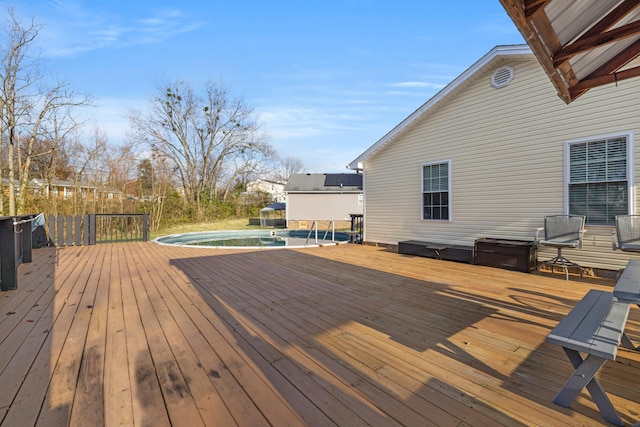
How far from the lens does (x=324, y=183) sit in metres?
19.3

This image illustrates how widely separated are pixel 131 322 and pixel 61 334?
1.71ft

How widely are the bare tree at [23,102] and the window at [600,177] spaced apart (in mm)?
14139

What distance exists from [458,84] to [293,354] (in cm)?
643

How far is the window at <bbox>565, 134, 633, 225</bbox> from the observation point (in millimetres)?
4473

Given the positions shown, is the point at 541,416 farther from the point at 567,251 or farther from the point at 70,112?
the point at 70,112

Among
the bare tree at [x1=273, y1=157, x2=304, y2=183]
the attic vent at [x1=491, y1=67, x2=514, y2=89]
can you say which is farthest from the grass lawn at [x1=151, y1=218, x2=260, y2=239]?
the bare tree at [x1=273, y1=157, x2=304, y2=183]

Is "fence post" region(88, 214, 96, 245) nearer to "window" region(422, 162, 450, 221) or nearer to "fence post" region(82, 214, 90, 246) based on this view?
"fence post" region(82, 214, 90, 246)

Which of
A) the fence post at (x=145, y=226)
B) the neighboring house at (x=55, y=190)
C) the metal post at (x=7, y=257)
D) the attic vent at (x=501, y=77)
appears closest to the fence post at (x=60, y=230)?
the fence post at (x=145, y=226)

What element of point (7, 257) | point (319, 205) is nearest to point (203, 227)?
point (319, 205)

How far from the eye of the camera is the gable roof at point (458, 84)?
5.40 m

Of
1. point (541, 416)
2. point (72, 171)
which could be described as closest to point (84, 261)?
point (541, 416)

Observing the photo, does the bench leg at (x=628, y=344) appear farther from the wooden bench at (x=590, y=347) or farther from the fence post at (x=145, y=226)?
the fence post at (x=145, y=226)

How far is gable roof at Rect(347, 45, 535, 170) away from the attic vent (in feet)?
0.60

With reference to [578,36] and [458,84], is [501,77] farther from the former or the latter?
[578,36]
